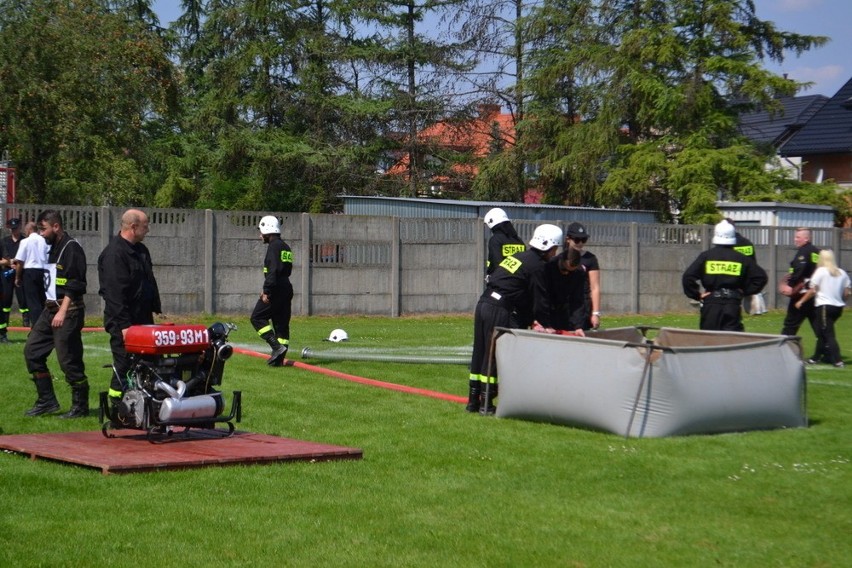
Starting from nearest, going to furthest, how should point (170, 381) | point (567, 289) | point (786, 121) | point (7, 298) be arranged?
point (170, 381), point (567, 289), point (7, 298), point (786, 121)

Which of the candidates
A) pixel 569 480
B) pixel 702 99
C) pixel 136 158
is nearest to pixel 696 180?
pixel 702 99

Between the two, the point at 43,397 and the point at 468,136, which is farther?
the point at 468,136

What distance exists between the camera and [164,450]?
9133 mm

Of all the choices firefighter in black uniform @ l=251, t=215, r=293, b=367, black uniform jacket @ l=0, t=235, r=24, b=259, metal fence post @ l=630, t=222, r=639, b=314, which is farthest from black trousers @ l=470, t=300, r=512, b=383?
metal fence post @ l=630, t=222, r=639, b=314

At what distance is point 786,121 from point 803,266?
144 ft

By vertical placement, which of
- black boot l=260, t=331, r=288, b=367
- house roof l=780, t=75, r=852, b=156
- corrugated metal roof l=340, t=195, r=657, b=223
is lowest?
black boot l=260, t=331, r=288, b=367

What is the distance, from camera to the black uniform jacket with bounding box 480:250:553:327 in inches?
459

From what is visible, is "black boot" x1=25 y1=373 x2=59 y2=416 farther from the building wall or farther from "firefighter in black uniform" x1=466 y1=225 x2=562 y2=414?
the building wall

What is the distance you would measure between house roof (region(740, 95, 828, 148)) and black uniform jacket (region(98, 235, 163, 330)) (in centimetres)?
4841

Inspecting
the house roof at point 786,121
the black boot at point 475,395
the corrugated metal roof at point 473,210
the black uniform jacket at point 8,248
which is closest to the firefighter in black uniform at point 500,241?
the black boot at point 475,395

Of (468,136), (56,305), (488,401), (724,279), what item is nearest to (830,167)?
(468,136)

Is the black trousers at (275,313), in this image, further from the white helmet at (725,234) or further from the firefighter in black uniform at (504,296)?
the white helmet at (725,234)

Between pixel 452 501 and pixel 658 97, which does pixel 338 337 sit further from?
pixel 658 97

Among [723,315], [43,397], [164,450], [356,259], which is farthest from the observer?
[356,259]
